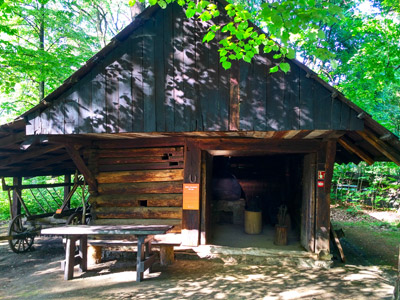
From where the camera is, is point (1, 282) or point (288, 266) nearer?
point (1, 282)

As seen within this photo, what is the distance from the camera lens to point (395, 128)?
13.9 m

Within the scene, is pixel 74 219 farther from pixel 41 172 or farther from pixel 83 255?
pixel 41 172

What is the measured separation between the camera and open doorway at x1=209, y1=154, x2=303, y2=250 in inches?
349

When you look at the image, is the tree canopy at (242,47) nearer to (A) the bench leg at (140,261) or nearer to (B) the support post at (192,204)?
(B) the support post at (192,204)

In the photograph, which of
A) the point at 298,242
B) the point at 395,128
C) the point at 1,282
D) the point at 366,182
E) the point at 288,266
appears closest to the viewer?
the point at 1,282

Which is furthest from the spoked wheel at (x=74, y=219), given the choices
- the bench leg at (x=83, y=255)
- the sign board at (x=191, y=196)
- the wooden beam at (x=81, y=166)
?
the sign board at (x=191, y=196)

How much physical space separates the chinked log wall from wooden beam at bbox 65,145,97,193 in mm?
180

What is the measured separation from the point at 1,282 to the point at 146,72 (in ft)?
17.4

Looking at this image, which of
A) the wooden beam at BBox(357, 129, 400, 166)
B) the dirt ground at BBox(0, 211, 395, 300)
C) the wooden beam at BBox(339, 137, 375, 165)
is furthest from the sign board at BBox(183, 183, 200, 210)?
the wooden beam at BBox(339, 137, 375, 165)

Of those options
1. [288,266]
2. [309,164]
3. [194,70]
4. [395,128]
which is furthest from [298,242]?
[395,128]

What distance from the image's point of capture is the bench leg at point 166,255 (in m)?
6.30

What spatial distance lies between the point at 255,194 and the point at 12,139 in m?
9.50

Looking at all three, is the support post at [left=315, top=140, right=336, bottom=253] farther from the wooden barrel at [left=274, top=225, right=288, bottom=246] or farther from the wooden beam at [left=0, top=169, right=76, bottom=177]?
the wooden beam at [left=0, top=169, right=76, bottom=177]

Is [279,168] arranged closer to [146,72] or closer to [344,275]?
[344,275]
